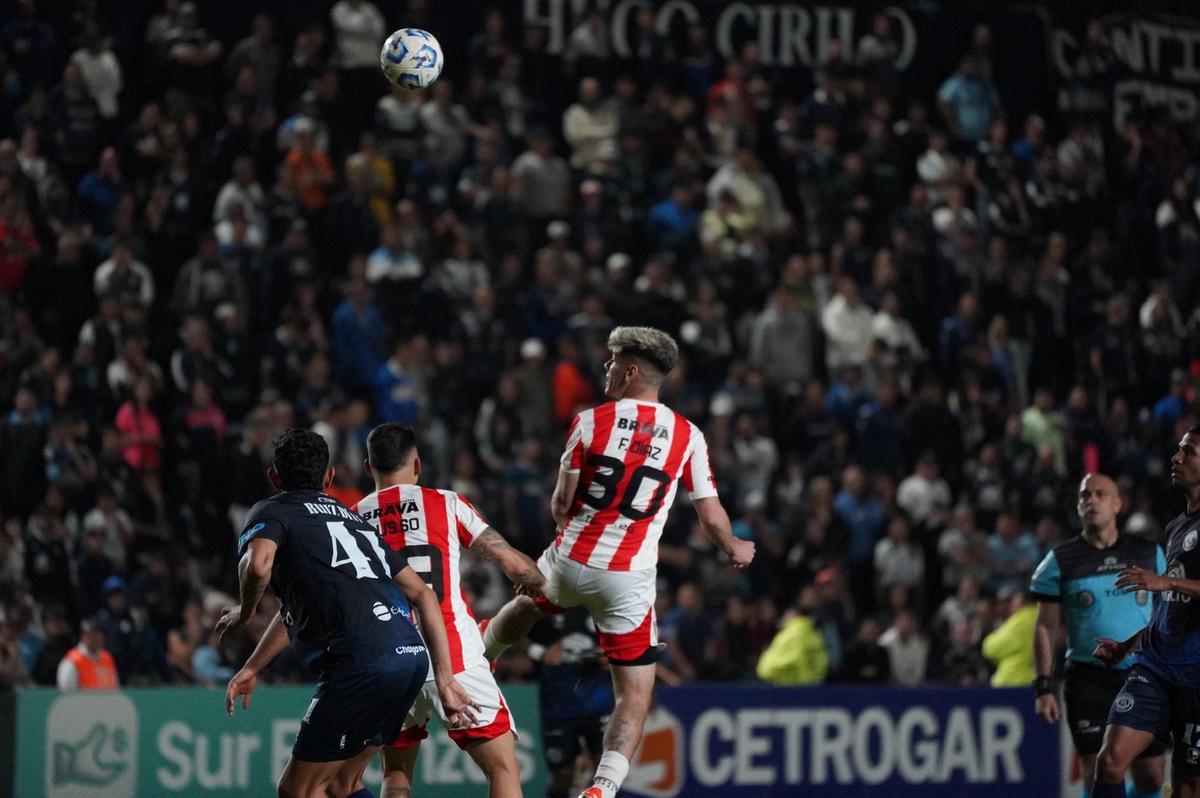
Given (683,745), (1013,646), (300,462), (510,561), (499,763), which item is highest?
(300,462)

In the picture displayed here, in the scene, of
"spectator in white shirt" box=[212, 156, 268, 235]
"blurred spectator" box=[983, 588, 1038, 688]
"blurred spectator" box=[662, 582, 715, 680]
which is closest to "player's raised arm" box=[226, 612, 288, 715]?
"blurred spectator" box=[662, 582, 715, 680]

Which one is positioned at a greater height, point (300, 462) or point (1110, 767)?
point (300, 462)

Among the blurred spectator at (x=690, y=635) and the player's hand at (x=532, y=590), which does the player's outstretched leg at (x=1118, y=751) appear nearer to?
the player's hand at (x=532, y=590)

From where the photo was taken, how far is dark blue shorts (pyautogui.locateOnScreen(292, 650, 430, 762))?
927 centimetres

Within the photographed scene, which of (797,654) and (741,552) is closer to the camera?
(741,552)

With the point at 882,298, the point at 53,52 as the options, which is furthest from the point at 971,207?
the point at 53,52

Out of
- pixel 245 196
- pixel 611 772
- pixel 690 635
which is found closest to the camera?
pixel 611 772

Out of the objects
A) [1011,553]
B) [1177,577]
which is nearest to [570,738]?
[1177,577]

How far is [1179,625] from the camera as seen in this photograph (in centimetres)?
1090

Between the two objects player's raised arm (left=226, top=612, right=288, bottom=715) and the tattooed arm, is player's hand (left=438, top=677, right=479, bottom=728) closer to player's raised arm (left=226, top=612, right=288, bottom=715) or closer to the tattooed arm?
the tattooed arm

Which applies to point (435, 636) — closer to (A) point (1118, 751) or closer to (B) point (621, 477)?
(B) point (621, 477)

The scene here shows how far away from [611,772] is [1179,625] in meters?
3.17

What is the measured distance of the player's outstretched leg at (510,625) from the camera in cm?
1115

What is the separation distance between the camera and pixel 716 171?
920 inches
